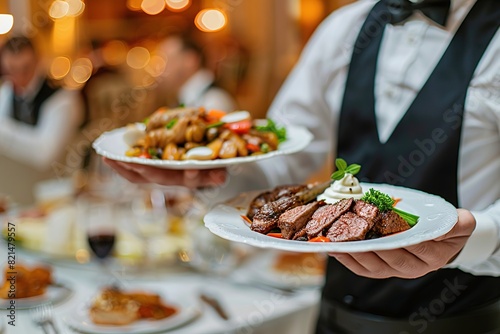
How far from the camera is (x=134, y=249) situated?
2.42 m

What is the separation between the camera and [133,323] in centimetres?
185

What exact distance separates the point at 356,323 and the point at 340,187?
0.59 meters

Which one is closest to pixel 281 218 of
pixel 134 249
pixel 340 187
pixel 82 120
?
pixel 340 187

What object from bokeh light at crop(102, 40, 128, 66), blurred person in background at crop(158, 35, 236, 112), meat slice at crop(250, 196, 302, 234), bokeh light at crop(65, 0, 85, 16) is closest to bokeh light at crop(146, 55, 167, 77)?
bokeh light at crop(102, 40, 128, 66)

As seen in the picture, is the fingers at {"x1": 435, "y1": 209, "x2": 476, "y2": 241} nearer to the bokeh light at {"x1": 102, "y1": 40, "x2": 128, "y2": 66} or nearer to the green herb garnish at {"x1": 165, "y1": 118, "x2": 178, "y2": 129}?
the green herb garnish at {"x1": 165, "y1": 118, "x2": 178, "y2": 129}

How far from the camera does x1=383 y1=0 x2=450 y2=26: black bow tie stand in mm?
1637

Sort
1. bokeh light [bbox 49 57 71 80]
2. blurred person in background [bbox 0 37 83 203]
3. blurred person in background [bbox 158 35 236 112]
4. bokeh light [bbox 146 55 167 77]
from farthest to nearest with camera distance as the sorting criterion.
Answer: bokeh light [bbox 146 55 167 77]
bokeh light [bbox 49 57 71 80]
blurred person in background [bbox 158 35 236 112]
blurred person in background [bbox 0 37 83 203]

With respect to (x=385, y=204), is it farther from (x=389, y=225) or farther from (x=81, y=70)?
(x=81, y=70)

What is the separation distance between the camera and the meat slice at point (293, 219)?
1166mm

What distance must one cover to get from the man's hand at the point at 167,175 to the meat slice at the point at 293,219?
0.42 meters

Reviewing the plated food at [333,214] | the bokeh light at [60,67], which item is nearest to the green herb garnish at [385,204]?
the plated food at [333,214]

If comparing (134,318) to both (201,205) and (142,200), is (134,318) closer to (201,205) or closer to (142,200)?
(201,205)

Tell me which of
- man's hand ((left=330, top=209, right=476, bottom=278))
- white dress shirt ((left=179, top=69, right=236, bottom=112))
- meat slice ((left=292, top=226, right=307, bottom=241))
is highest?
meat slice ((left=292, top=226, right=307, bottom=241))

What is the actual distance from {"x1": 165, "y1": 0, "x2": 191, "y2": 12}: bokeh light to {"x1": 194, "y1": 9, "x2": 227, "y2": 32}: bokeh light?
0.19 metres
